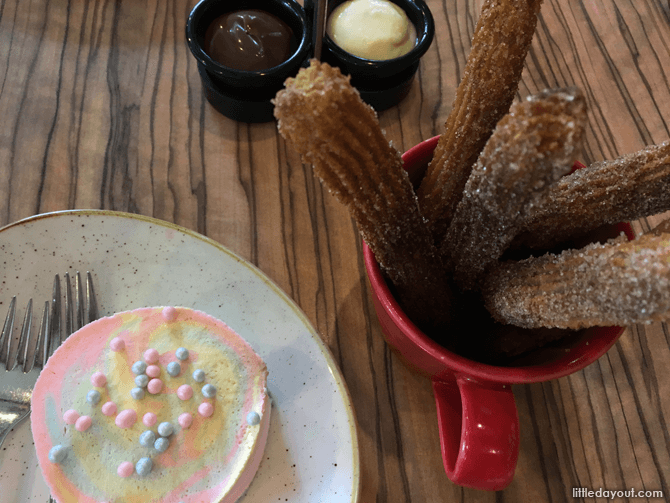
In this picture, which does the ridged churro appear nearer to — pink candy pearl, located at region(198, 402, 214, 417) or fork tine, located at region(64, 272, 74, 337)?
pink candy pearl, located at region(198, 402, 214, 417)

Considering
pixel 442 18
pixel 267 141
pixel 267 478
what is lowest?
pixel 267 478

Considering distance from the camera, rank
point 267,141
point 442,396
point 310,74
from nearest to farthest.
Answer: point 310,74 → point 442,396 → point 267,141

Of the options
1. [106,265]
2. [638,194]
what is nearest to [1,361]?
[106,265]

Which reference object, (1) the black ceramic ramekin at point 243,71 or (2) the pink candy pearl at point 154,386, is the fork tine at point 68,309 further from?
(1) the black ceramic ramekin at point 243,71

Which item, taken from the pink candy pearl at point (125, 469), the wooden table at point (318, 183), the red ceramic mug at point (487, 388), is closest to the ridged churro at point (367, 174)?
the red ceramic mug at point (487, 388)

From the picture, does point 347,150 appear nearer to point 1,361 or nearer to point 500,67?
point 500,67

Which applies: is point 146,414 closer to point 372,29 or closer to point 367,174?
point 367,174
